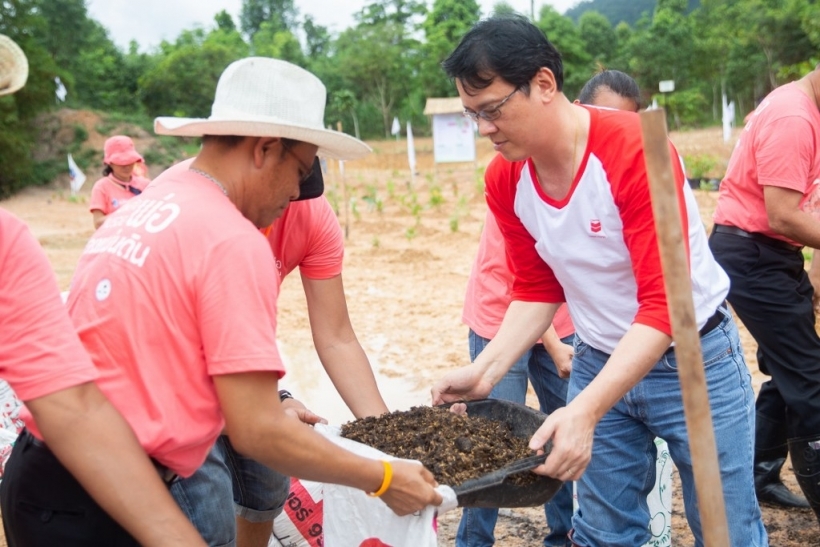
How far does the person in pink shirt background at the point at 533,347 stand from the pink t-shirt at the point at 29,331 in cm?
185

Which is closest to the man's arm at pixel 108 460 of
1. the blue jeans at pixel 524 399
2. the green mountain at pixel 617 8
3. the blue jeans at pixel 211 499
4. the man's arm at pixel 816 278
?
the blue jeans at pixel 211 499

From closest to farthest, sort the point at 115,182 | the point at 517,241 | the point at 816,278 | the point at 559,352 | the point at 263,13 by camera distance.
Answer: the point at 517,241 < the point at 559,352 < the point at 816,278 < the point at 115,182 < the point at 263,13

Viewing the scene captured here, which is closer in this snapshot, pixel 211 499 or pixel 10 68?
pixel 10 68

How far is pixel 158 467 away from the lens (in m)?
1.77

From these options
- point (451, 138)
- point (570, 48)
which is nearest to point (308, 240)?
point (451, 138)

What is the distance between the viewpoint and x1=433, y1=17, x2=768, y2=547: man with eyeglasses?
6.72 feet

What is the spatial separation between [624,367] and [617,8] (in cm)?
16055

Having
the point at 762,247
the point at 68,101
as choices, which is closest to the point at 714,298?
the point at 762,247

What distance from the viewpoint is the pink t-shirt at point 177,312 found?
159 centimetres

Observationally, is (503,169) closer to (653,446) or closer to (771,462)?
(653,446)

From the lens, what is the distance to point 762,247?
126 inches

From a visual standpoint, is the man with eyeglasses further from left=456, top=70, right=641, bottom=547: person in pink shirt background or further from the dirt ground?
the dirt ground

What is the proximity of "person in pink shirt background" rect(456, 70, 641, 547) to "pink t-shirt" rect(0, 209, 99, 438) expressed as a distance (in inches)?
73.0

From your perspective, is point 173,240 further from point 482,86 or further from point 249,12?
point 249,12
